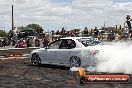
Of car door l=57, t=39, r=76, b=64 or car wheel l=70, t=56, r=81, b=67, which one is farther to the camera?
car door l=57, t=39, r=76, b=64

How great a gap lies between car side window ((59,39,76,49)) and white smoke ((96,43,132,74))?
5.66ft

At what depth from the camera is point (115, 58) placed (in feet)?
41.7

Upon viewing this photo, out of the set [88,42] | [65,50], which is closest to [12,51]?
[65,50]

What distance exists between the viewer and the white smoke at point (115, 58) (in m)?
12.0

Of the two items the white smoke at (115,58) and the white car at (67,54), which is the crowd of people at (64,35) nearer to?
the white car at (67,54)

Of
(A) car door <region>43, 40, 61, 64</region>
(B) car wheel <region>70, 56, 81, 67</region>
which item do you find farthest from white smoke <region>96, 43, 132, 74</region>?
(A) car door <region>43, 40, 61, 64</region>

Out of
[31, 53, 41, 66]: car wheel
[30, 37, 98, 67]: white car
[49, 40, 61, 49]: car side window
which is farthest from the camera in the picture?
[31, 53, 41, 66]: car wheel

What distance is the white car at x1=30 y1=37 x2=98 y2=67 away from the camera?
14203 millimetres

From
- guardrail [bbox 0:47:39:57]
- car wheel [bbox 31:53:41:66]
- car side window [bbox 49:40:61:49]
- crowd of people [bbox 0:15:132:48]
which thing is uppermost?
crowd of people [bbox 0:15:132:48]

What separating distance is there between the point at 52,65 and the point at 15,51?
732 centimetres

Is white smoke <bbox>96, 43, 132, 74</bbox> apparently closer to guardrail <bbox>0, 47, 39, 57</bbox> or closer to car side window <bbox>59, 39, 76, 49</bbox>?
car side window <bbox>59, 39, 76, 49</bbox>

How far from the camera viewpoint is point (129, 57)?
1216 cm

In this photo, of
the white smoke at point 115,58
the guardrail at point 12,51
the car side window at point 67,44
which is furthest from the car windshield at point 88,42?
the guardrail at point 12,51

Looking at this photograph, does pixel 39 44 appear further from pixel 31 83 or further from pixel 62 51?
pixel 31 83
